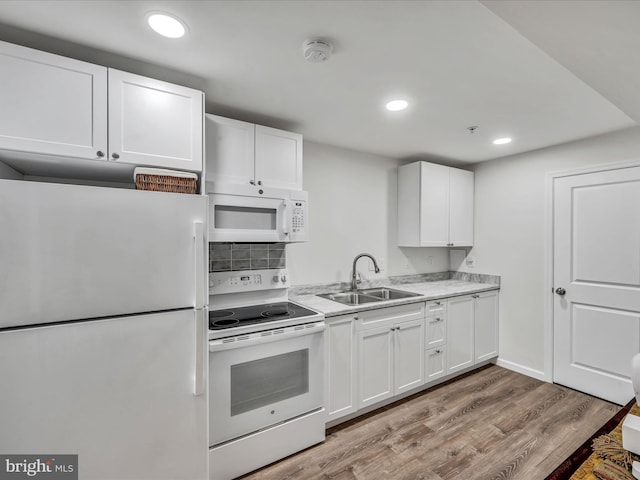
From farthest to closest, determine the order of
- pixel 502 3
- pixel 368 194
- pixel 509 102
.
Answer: pixel 368 194, pixel 509 102, pixel 502 3

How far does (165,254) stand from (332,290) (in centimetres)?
177

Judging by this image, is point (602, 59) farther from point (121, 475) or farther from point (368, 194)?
point (121, 475)

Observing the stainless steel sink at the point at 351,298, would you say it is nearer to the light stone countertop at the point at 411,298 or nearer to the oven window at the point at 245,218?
the light stone countertop at the point at 411,298

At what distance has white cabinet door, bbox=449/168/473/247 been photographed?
341 cm

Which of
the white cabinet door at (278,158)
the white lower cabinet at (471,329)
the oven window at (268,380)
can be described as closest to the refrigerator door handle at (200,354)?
the oven window at (268,380)

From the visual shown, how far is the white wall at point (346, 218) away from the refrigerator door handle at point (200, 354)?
1.24 metres

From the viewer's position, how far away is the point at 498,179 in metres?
3.41

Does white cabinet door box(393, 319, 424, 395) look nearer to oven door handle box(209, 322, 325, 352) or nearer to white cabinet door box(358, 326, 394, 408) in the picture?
white cabinet door box(358, 326, 394, 408)

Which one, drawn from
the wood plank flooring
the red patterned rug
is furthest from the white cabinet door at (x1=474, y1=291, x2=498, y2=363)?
the red patterned rug

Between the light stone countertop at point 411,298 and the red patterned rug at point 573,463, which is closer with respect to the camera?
the red patterned rug at point 573,463

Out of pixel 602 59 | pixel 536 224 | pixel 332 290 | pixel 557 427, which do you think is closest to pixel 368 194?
pixel 332 290

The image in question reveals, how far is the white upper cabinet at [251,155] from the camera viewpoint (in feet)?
6.66

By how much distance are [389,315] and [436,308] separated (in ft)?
2.00

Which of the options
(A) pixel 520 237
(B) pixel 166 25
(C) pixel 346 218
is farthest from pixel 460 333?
(B) pixel 166 25
